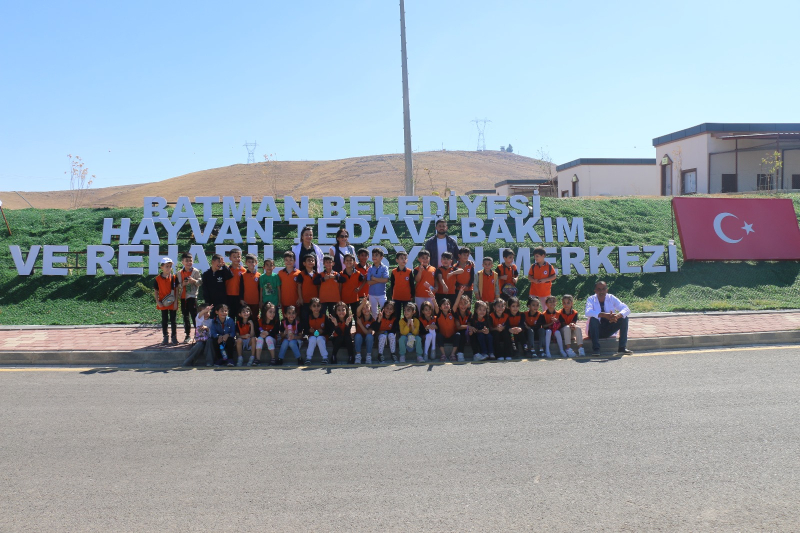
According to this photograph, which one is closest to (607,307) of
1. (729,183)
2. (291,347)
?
(291,347)

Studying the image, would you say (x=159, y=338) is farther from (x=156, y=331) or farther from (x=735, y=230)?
(x=735, y=230)

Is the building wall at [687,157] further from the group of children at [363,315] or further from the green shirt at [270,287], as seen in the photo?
the green shirt at [270,287]

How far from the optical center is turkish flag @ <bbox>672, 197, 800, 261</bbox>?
16.4 m

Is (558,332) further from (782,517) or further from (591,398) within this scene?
(782,517)

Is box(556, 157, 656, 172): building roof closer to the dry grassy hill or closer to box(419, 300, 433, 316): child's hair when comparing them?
the dry grassy hill

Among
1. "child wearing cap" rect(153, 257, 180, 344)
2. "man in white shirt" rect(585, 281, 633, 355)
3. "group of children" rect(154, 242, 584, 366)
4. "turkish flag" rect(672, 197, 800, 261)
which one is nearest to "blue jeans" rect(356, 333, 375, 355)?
"group of children" rect(154, 242, 584, 366)

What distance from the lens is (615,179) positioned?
36.8 m

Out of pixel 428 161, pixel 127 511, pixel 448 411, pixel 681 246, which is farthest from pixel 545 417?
pixel 428 161

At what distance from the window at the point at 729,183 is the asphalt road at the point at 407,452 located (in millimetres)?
26473

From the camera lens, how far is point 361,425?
5.76 metres

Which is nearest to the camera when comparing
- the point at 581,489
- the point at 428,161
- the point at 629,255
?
the point at 581,489

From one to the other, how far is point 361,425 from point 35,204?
7409 centimetres

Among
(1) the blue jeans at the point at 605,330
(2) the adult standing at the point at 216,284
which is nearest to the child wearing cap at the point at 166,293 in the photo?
(2) the adult standing at the point at 216,284

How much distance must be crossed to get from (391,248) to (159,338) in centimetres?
773
